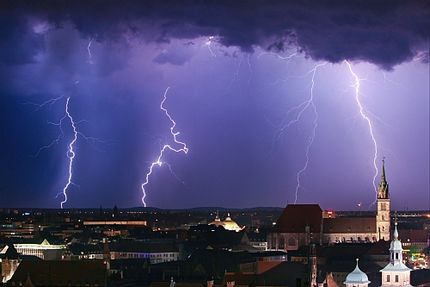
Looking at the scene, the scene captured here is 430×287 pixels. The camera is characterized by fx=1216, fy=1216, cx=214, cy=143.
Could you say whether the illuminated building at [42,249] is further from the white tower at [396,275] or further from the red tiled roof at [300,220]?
the white tower at [396,275]

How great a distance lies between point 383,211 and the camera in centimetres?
12438

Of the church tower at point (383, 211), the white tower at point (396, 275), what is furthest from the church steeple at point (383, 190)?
the white tower at point (396, 275)

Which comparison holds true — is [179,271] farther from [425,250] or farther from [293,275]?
[425,250]

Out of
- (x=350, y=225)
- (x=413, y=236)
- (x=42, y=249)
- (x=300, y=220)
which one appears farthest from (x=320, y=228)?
(x=42, y=249)

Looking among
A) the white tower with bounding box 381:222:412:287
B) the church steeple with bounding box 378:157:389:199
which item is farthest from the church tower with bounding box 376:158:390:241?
the white tower with bounding box 381:222:412:287

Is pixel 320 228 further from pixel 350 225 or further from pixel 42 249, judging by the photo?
pixel 42 249

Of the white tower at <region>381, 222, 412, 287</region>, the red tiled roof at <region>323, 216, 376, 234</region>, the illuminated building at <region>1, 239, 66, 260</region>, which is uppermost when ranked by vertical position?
the red tiled roof at <region>323, 216, 376, 234</region>

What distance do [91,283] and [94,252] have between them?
46.8 meters

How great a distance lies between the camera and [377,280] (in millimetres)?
87438

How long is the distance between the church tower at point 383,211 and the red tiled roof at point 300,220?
6380 mm

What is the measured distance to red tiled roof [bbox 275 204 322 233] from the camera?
417 feet

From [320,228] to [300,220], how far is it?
2327 millimetres

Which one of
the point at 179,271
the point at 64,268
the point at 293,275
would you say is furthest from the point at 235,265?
the point at 64,268

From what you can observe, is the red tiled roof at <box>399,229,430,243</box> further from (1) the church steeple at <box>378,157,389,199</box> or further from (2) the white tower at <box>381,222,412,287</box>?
(2) the white tower at <box>381,222,412,287</box>
